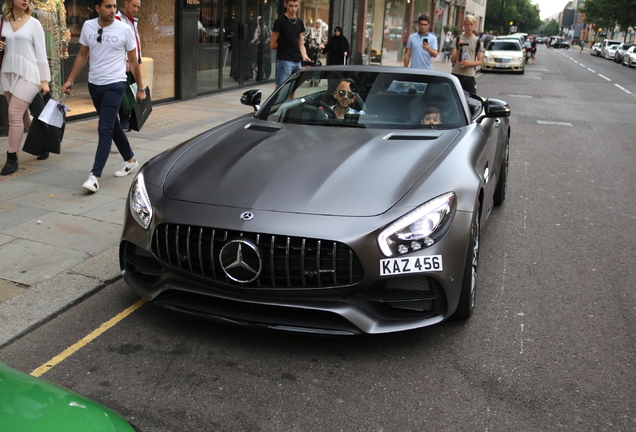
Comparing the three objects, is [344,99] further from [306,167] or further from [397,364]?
[397,364]

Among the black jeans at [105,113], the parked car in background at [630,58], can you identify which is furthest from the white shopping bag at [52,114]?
the parked car in background at [630,58]

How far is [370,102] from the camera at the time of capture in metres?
5.05

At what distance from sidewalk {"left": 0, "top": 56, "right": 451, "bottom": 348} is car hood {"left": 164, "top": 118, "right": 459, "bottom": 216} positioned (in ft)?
3.46

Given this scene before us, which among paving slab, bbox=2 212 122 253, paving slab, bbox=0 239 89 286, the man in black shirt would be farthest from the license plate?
the man in black shirt

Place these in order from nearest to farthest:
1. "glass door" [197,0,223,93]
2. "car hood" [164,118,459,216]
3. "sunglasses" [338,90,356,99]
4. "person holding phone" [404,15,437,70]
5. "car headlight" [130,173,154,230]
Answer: "car hood" [164,118,459,216] → "car headlight" [130,173,154,230] → "sunglasses" [338,90,356,99] → "person holding phone" [404,15,437,70] → "glass door" [197,0,223,93]

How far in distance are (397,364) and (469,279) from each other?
2.13 ft

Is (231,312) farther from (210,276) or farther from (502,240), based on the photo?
(502,240)

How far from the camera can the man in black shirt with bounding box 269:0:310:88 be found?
10539mm

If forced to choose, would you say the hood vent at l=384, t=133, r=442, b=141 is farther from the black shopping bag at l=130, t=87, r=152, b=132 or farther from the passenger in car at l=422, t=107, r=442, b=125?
the black shopping bag at l=130, t=87, r=152, b=132

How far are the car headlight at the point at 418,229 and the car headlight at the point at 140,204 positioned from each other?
128 centimetres

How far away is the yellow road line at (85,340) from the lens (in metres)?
3.38

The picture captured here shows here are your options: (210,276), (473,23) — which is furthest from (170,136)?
(210,276)

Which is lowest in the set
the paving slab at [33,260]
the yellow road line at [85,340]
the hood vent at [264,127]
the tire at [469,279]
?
the yellow road line at [85,340]

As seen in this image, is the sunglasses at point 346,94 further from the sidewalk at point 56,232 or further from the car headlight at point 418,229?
the sidewalk at point 56,232
